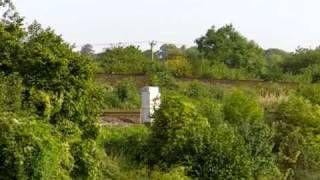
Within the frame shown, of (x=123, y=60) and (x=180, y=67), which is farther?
(x=123, y=60)

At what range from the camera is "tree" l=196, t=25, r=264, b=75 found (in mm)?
47888

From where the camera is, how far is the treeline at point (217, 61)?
122ft

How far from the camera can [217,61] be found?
45.0 metres

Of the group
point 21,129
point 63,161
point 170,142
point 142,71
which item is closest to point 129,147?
point 170,142

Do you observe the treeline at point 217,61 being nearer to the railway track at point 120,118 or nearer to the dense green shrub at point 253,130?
the railway track at point 120,118

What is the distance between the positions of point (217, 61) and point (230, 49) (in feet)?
14.5

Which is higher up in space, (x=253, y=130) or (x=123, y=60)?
(x=123, y=60)

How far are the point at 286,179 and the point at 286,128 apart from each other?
91.6 inches

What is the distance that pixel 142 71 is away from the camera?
35875 millimetres

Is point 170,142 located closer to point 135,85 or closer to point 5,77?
point 5,77

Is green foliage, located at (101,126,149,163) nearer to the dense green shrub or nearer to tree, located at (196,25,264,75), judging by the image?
the dense green shrub

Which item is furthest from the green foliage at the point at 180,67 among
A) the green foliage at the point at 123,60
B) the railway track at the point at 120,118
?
the railway track at the point at 120,118

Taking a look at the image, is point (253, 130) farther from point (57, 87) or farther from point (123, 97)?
point (123, 97)

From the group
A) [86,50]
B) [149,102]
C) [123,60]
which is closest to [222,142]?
[149,102]
